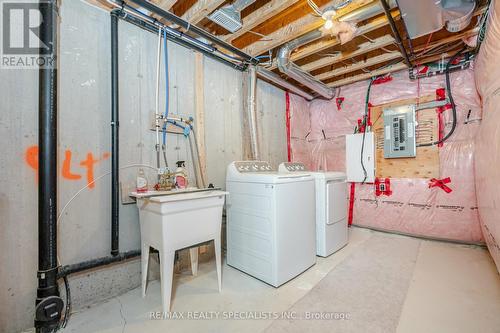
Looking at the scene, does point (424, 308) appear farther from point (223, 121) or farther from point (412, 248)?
point (223, 121)

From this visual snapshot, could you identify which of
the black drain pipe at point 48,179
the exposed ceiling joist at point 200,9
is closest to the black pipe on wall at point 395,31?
the exposed ceiling joist at point 200,9

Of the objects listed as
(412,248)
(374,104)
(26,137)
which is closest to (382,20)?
(374,104)

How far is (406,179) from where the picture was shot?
309cm

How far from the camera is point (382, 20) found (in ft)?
6.67

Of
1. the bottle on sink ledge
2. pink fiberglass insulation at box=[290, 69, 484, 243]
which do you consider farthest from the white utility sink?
pink fiberglass insulation at box=[290, 69, 484, 243]

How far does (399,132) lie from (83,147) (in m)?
3.71

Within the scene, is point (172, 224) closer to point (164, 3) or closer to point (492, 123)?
point (164, 3)

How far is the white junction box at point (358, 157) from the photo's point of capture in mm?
3346

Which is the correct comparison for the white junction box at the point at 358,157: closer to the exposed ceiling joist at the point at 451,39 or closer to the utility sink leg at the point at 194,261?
the exposed ceiling joist at the point at 451,39

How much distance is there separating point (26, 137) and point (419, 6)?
118 inches

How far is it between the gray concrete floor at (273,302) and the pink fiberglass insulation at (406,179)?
2.05 ft

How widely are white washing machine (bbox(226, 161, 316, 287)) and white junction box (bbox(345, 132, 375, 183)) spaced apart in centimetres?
168

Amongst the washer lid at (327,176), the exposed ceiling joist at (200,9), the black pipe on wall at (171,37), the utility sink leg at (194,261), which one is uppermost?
the exposed ceiling joist at (200,9)

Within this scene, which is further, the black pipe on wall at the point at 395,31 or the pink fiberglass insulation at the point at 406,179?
the pink fiberglass insulation at the point at 406,179
